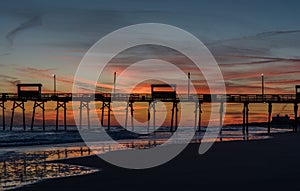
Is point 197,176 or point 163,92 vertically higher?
point 163,92

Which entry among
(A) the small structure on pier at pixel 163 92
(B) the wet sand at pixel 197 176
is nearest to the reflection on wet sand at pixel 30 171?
(B) the wet sand at pixel 197 176

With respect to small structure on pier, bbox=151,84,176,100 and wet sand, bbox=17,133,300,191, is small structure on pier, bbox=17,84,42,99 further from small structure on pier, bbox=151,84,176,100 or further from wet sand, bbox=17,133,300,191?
wet sand, bbox=17,133,300,191

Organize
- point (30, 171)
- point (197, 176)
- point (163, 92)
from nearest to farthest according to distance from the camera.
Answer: point (197, 176) → point (30, 171) → point (163, 92)

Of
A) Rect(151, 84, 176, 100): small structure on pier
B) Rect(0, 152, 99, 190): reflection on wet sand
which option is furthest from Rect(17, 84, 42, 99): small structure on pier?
Rect(0, 152, 99, 190): reflection on wet sand

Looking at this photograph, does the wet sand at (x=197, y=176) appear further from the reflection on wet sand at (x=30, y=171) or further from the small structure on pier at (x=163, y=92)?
the small structure on pier at (x=163, y=92)

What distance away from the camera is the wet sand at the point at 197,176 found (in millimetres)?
14961

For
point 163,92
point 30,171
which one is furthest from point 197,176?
point 163,92

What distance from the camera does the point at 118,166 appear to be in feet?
66.6

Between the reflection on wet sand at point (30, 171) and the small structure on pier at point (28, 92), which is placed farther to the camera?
the small structure on pier at point (28, 92)

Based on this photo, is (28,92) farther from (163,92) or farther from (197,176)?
(197,176)

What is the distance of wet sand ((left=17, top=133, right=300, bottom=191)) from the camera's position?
15.0 metres

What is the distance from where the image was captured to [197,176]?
17.1 meters

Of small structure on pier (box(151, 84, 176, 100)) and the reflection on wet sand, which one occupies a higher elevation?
small structure on pier (box(151, 84, 176, 100))

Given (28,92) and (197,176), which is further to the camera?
(28,92)
